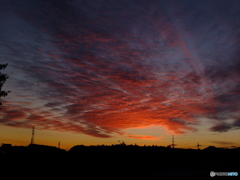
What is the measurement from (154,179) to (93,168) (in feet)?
69.6

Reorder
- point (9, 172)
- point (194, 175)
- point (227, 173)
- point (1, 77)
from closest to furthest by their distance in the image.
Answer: point (194, 175), point (227, 173), point (9, 172), point (1, 77)

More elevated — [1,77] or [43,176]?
[1,77]

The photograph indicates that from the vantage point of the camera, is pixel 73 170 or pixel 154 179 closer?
pixel 154 179

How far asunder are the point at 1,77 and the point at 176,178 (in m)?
39.9

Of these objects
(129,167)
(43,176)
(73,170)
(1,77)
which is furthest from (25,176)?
(1,77)

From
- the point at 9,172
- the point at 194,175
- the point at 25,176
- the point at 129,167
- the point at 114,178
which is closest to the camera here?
the point at 194,175

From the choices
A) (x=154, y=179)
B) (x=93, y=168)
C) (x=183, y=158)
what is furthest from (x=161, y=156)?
(x=154, y=179)

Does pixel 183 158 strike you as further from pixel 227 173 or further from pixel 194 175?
pixel 194 175

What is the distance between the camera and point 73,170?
115 feet

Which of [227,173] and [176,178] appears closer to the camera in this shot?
[176,178]

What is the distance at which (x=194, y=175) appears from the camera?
15203 mm

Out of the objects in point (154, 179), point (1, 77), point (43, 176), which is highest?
point (1, 77)

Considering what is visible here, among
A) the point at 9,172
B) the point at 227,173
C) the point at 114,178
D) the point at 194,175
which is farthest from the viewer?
the point at 9,172

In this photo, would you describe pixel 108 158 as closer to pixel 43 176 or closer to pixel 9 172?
pixel 43 176
